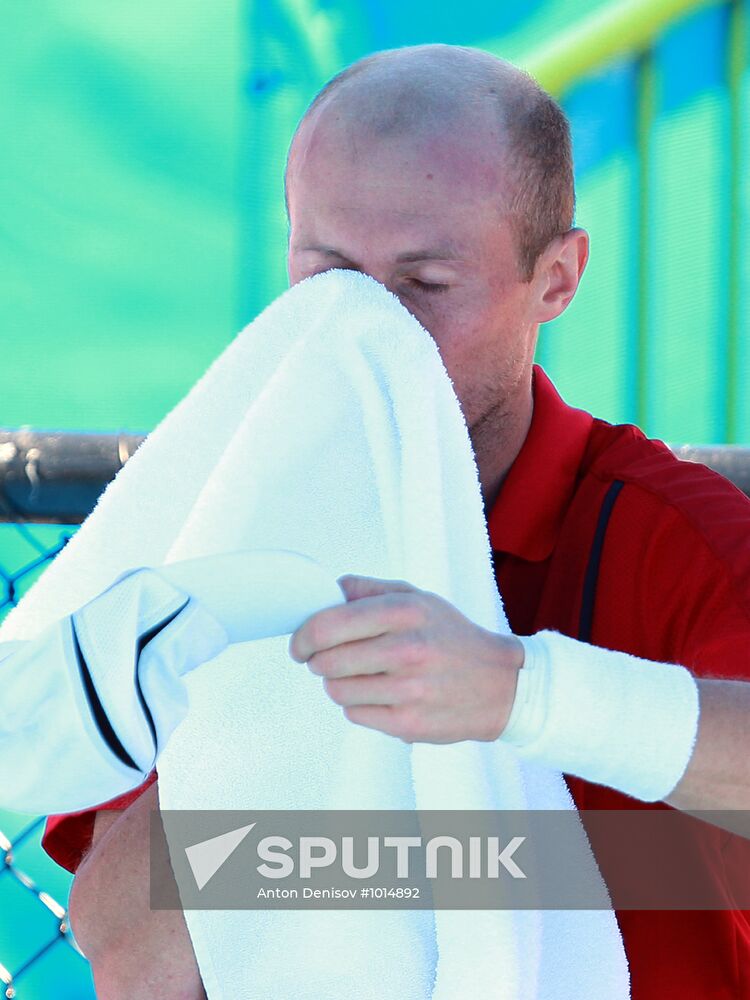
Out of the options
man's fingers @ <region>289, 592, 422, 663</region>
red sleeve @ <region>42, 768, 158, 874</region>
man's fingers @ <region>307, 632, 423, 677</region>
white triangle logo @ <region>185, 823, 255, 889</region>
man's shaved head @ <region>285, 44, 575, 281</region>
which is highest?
man's shaved head @ <region>285, 44, 575, 281</region>

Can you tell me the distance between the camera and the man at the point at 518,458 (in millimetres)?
889

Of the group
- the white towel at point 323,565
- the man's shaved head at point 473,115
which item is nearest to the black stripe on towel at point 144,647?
the white towel at point 323,565

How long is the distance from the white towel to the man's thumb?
10 centimetres

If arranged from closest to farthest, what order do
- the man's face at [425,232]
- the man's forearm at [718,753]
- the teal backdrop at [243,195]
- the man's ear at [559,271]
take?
the man's forearm at [718,753]
the man's face at [425,232]
the man's ear at [559,271]
the teal backdrop at [243,195]

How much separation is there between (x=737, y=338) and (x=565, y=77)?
0.69 metres

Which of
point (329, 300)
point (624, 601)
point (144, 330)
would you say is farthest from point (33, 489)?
point (144, 330)

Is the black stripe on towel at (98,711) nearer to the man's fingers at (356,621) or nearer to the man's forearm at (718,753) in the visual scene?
the man's fingers at (356,621)

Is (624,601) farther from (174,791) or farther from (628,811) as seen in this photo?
(174,791)

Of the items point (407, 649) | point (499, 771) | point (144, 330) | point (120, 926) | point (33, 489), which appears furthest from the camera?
point (144, 330)

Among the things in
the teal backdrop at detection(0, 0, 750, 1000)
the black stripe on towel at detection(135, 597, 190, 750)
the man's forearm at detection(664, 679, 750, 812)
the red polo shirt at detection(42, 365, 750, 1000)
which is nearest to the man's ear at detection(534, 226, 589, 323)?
the red polo shirt at detection(42, 365, 750, 1000)

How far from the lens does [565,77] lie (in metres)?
2.82

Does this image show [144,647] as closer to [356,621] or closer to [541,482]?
[356,621]

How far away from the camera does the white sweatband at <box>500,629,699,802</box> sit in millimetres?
673

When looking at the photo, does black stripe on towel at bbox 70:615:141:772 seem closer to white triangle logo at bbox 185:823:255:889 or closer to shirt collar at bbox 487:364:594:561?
white triangle logo at bbox 185:823:255:889
